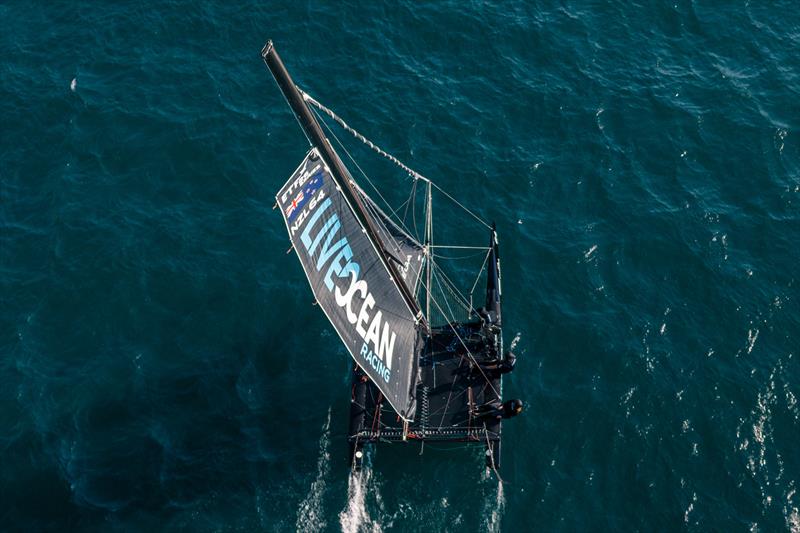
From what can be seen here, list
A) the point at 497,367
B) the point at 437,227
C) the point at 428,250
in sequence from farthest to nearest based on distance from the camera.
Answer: the point at 437,227 < the point at 428,250 < the point at 497,367

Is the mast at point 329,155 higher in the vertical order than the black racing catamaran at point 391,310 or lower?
higher

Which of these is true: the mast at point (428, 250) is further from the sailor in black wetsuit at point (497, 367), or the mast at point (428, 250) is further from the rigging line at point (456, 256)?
the sailor in black wetsuit at point (497, 367)

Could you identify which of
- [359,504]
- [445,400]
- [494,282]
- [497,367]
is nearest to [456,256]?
[494,282]

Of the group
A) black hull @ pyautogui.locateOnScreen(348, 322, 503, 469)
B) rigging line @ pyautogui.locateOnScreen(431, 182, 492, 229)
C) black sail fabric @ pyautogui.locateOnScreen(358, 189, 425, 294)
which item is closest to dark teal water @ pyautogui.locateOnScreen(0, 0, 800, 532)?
rigging line @ pyautogui.locateOnScreen(431, 182, 492, 229)

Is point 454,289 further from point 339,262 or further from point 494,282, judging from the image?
point 339,262

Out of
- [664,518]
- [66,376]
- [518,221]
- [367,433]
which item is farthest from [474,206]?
[66,376]

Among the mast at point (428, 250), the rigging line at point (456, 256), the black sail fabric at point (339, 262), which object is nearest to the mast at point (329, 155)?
the black sail fabric at point (339, 262)
